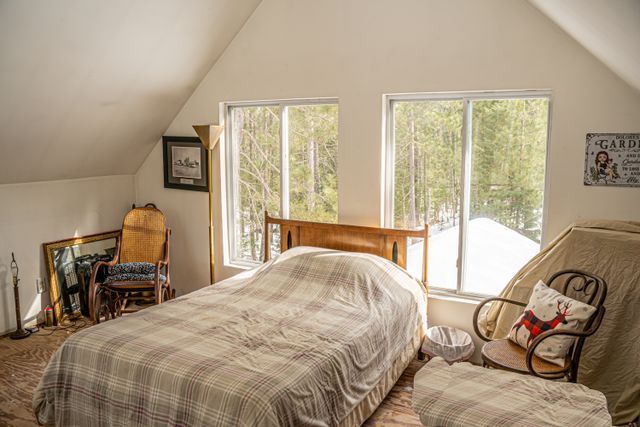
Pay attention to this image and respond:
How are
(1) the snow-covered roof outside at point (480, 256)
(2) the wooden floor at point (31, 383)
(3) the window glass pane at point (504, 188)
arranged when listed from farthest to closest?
1. (1) the snow-covered roof outside at point (480, 256)
2. (3) the window glass pane at point (504, 188)
3. (2) the wooden floor at point (31, 383)

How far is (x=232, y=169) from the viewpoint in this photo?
4734mm

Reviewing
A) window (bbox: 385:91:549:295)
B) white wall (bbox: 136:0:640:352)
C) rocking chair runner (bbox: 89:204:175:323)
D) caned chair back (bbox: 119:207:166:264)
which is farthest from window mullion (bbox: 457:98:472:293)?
caned chair back (bbox: 119:207:166:264)

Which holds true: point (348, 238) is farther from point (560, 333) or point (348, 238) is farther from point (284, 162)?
point (560, 333)

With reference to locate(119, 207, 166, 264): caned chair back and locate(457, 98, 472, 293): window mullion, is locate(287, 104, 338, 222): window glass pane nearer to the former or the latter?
locate(457, 98, 472, 293): window mullion

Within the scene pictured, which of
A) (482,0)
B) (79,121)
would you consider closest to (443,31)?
(482,0)

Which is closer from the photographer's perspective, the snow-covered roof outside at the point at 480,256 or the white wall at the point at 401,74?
the white wall at the point at 401,74

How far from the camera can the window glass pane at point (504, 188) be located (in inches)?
138

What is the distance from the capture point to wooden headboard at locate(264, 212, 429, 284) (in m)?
3.88

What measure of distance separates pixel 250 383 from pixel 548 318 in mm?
1569

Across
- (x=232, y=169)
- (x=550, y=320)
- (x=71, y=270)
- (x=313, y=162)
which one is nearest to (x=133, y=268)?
(x=71, y=270)

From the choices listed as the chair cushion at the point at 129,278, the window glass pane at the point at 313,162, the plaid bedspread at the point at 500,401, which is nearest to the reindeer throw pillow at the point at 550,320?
the plaid bedspread at the point at 500,401

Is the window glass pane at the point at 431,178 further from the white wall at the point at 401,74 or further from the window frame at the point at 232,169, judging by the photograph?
the window frame at the point at 232,169

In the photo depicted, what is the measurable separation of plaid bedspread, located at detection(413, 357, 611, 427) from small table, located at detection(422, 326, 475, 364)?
5.71 feet

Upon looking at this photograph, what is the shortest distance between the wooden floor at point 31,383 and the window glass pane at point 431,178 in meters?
0.79
